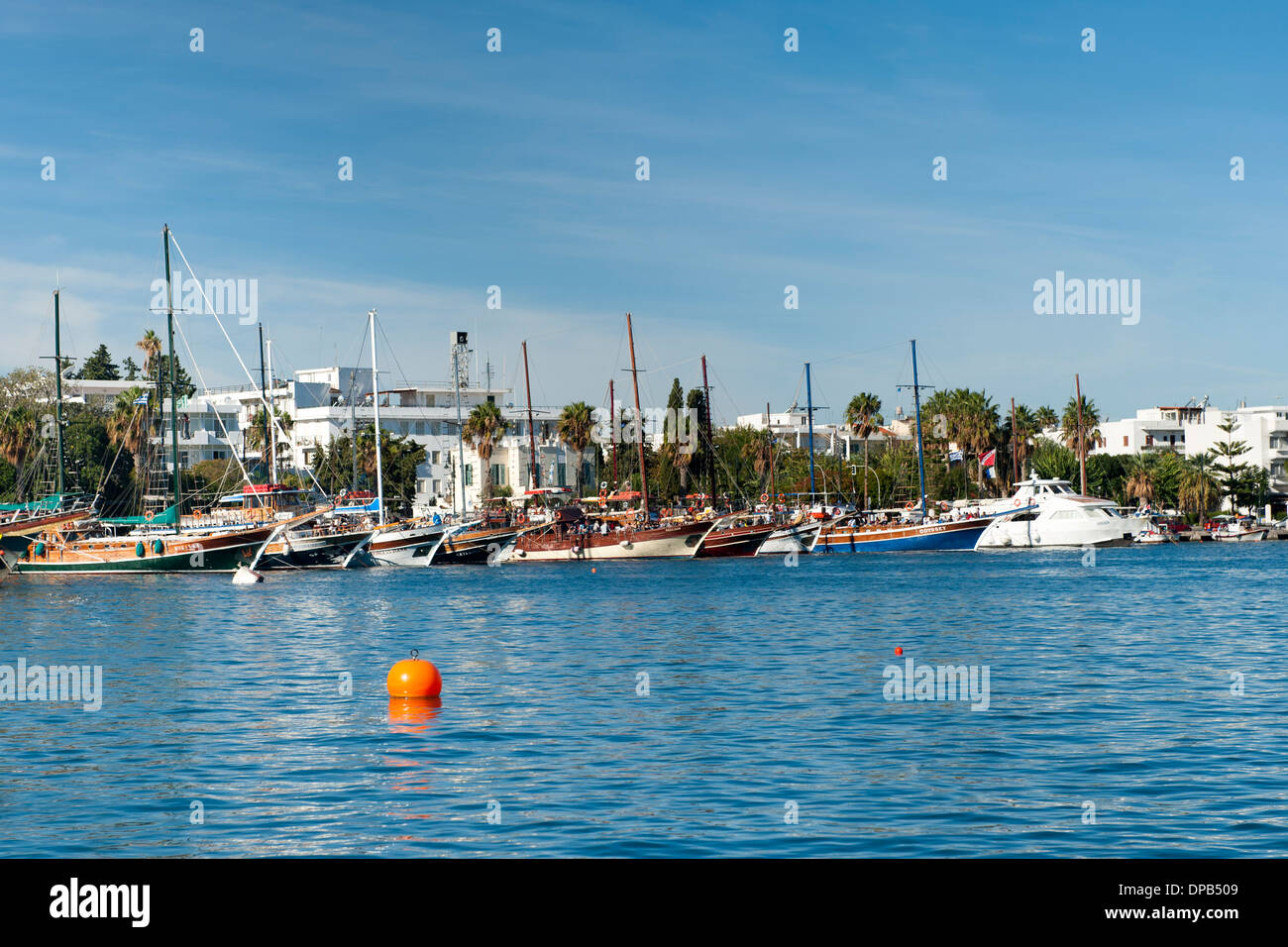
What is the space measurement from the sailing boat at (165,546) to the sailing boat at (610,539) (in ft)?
79.5

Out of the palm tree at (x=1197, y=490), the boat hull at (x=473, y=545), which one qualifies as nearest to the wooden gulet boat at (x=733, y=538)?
the boat hull at (x=473, y=545)

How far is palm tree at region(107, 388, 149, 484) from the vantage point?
110m

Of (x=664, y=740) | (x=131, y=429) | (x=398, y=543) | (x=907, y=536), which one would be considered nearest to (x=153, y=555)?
(x=398, y=543)

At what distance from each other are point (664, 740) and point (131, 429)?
98.3 m

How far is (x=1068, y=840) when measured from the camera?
13883mm

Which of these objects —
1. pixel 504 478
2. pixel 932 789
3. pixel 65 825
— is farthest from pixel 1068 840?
pixel 504 478

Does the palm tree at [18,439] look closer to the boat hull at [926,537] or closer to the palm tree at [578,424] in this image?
the palm tree at [578,424]

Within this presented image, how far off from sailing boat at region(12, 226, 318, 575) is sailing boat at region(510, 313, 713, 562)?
79.5 ft

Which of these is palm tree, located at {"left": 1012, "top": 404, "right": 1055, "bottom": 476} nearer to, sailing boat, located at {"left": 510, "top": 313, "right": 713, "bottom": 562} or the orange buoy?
sailing boat, located at {"left": 510, "top": 313, "right": 713, "bottom": 562}

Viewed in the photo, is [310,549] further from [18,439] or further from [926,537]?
[926,537]

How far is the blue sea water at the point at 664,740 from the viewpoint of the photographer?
47.8 feet

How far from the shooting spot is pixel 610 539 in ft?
351
